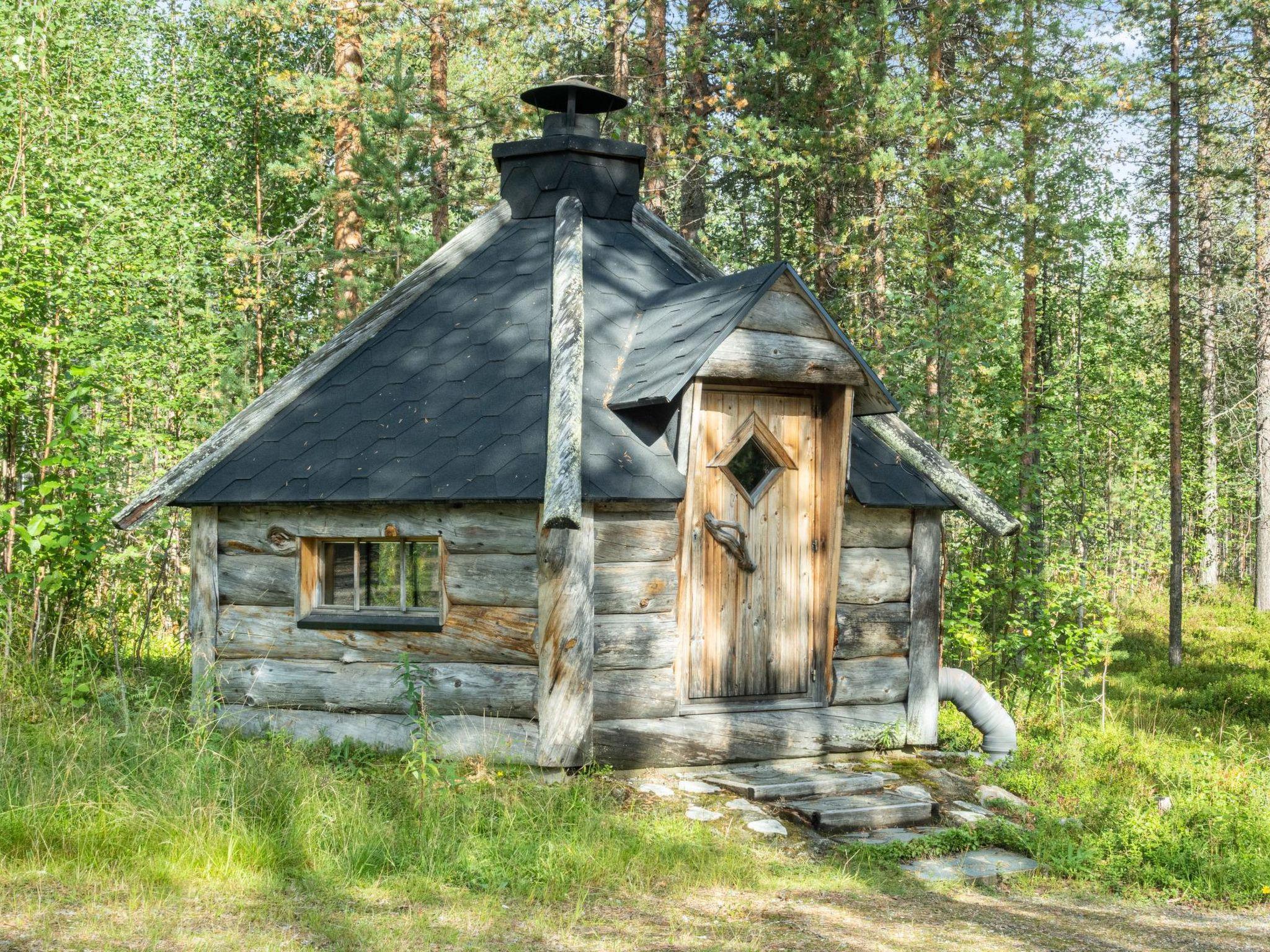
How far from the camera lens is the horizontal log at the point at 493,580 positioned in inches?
267

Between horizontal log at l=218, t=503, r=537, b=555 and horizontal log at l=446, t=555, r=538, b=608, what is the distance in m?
0.06

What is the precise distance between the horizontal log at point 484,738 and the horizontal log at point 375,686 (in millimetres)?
63

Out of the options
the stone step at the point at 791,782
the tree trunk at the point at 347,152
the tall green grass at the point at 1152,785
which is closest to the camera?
the tall green grass at the point at 1152,785

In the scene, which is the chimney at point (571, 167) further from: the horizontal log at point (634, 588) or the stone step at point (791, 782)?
the stone step at point (791, 782)

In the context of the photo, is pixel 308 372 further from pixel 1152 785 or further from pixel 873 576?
pixel 1152 785

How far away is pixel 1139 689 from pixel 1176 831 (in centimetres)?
720

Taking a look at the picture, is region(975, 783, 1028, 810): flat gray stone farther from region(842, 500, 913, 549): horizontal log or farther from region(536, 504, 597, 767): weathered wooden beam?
region(536, 504, 597, 767): weathered wooden beam

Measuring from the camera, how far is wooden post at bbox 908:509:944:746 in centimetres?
794

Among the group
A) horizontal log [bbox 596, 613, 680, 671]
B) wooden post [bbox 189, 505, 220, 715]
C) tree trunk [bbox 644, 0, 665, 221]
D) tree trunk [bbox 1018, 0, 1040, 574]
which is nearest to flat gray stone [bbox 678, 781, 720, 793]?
horizontal log [bbox 596, 613, 680, 671]

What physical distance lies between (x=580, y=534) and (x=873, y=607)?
7.96ft

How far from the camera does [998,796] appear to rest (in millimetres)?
7031

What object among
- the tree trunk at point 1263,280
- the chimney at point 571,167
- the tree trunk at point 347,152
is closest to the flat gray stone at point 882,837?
the chimney at point 571,167

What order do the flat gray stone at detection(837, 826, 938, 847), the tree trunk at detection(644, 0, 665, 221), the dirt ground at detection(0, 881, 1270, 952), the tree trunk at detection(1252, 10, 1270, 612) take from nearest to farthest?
the dirt ground at detection(0, 881, 1270, 952) < the flat gray stone at detection(837, 826, 938, 847) < the tree trunk at detection(644, 0, 665, 221) < the tree trunk at detection(1252, 10, 1270, 612)

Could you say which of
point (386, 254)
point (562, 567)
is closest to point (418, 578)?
point (562, 567)
